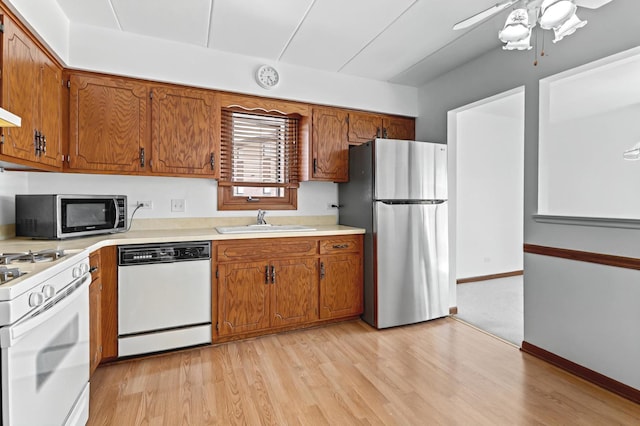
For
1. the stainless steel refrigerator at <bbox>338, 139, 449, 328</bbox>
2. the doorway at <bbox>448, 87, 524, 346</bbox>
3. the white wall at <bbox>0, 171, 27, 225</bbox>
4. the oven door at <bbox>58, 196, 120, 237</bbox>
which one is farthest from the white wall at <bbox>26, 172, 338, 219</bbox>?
the doorway at <bbox>448, 87, 524, 346</bbox>

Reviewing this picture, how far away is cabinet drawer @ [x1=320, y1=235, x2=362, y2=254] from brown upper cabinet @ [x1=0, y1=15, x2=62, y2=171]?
216 centimetres

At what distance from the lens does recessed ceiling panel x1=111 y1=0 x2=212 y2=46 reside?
87.0 inches

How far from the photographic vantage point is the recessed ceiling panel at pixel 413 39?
2252mm

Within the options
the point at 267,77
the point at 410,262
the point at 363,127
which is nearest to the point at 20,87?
the point at 267,77

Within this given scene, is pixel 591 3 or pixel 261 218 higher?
pixel 591 3

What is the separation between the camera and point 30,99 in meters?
1.99

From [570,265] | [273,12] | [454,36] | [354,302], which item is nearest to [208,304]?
[354,302]

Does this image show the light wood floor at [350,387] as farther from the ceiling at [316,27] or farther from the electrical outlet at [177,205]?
the ceiling at [316,27]

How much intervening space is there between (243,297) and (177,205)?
108cm

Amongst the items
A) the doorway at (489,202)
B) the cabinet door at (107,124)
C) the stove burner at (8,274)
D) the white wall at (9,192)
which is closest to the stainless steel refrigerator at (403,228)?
the doorway at (489,202)

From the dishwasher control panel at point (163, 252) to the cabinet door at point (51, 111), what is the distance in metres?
0.80

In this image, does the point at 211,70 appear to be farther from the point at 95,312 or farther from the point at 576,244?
the point at 576,244

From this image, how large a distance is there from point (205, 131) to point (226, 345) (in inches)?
72.5

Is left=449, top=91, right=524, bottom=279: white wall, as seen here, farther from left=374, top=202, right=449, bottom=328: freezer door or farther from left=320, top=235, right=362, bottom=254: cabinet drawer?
left=320, top=235, right=362, bottom=254: cabinet drawer
